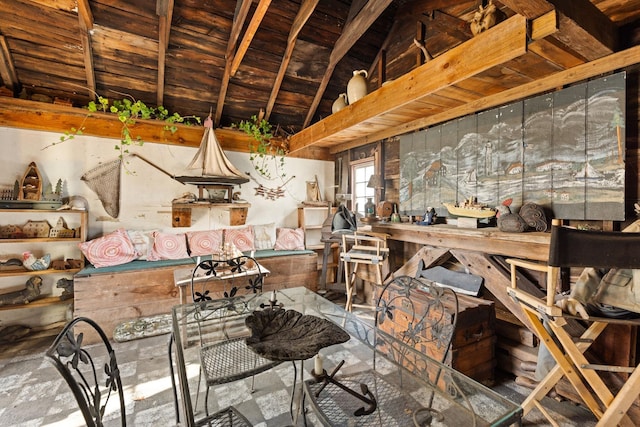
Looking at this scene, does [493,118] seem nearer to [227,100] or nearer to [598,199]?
[598,199]

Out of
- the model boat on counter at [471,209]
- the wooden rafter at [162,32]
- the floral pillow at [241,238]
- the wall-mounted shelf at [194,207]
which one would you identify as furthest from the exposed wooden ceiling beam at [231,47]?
the model boat on counter at [471,209]

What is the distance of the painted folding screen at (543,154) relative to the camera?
1839mm

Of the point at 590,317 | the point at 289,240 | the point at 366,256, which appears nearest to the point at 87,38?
the point at 289,240

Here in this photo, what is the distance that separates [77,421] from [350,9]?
4.66 metres

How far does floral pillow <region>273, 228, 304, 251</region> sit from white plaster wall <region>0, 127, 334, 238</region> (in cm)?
27

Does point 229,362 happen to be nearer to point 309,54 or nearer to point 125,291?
point 125,291

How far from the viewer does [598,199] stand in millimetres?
1894

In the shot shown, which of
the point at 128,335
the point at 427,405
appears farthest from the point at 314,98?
the point at 427,405

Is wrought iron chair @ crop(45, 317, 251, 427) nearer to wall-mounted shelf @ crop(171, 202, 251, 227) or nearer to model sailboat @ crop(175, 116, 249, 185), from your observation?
model sailboat @ crop(175, 116, 249, 185)

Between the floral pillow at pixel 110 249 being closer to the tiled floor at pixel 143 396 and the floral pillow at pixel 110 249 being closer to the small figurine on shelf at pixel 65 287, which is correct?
the small figurine on shelf at pixel 65 287

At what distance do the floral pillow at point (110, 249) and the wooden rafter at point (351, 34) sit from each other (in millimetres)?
3047

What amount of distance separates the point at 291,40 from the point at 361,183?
210 cm

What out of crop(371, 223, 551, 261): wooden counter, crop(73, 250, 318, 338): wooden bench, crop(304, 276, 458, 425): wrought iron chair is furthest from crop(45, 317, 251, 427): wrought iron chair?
crop(371, 223, 551, 261): wooden counter

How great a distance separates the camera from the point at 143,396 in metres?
2.01
